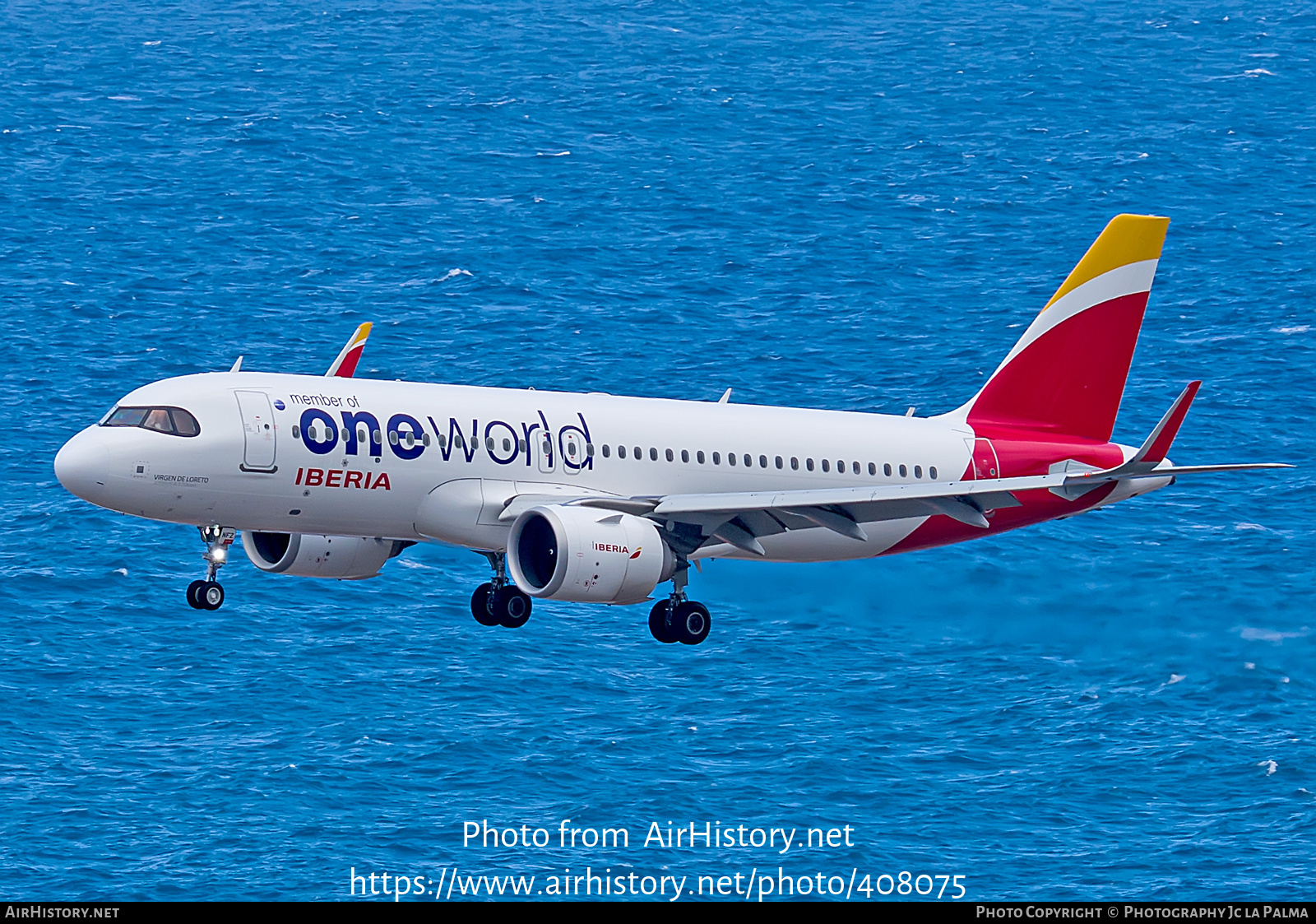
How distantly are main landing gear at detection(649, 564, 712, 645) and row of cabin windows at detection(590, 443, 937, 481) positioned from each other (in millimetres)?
3225

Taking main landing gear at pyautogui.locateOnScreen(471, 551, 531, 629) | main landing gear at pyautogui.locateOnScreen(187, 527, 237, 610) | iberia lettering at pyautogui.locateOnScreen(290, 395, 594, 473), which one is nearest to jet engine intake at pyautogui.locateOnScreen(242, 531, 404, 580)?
main landing gear at pyautogui.locateOnScreen(471, 551, 531, 629)

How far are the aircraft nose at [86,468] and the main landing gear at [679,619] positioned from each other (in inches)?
569

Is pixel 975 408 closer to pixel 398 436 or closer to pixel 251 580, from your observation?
pixel 398 436

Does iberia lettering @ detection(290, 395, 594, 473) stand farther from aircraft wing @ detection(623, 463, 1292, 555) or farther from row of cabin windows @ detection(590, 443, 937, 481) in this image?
aircraft wing @ detection(623, 463, 1292, 555)

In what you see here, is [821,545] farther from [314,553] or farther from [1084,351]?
[314,553]

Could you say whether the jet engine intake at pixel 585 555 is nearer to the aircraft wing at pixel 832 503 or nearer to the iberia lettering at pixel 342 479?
the aircraft wing at pixel 832 503

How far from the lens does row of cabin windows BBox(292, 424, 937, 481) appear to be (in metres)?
49.7

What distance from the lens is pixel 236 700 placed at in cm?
15588

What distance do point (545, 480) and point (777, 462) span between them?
7191 millimetres

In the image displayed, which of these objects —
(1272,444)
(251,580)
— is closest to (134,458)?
(251,580)

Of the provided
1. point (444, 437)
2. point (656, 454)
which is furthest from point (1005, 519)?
point (444, 437)

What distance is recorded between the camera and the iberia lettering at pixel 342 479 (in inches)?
1929

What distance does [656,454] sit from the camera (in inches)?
2117

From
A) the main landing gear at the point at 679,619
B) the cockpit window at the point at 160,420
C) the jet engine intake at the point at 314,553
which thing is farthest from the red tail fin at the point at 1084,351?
the cockpit window at the point at 160,420
